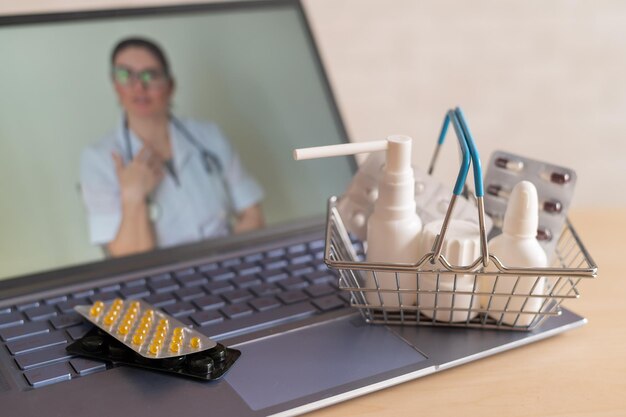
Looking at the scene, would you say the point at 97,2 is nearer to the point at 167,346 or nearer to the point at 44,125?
the point at 44,125

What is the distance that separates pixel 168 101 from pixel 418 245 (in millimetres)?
367

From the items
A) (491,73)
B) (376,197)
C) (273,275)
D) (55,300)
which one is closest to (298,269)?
(273,275)

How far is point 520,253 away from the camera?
663 millimetres

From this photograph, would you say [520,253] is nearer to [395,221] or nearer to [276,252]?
[395,221]

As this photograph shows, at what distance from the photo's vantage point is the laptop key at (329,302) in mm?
739

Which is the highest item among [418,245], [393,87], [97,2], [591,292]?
[97,2]

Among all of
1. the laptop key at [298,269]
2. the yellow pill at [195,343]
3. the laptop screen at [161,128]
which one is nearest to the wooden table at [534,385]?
the yellow pill at [195,343]

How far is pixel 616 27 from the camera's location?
3.82 feet

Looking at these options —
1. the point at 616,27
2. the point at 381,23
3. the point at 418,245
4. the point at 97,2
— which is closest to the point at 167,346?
the point at 418,245

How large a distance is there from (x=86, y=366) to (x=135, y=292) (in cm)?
15

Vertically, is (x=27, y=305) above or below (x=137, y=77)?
below

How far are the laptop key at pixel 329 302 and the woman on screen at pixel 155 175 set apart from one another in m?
0.18

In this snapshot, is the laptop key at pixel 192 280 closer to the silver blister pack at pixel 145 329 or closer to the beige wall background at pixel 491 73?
the silver blister pack at pixel 145 329

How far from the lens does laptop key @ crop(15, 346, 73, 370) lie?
0.64 meters
